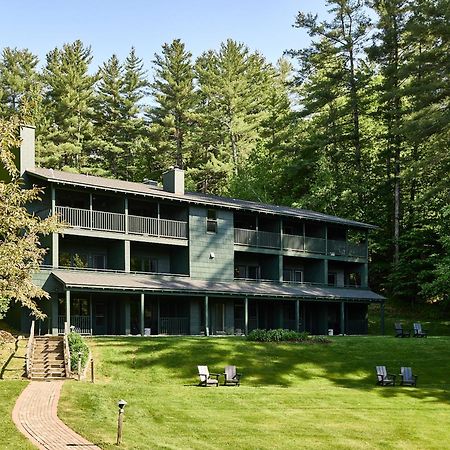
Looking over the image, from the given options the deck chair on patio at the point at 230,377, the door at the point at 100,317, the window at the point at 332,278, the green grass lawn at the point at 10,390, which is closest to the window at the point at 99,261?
the door at the point at 100,317

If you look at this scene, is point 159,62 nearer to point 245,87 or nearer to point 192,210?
point 245,87

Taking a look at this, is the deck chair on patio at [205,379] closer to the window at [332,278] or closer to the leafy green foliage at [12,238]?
the leafy green foliage at [12,238]

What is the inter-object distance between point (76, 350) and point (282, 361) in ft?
27.0

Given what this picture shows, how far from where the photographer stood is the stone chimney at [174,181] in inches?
1517

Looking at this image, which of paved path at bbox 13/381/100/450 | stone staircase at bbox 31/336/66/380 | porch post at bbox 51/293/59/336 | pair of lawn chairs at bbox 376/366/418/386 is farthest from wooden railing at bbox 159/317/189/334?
paved path at bbox 13/381/100/450

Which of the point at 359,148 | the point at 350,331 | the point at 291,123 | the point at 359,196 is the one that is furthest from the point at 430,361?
the point at 291,123

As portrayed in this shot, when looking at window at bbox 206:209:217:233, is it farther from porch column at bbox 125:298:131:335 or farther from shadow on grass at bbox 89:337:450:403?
shadow on grass at bbox 89:337:450:403

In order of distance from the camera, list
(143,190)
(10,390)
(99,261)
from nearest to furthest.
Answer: (10,390)
(143,190)
(99,261)

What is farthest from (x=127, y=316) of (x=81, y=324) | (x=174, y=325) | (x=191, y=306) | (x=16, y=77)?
(x=16, y=77)

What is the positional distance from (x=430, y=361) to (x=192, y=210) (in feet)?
51.0

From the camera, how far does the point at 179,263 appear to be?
125ft

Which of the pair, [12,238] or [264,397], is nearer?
[12,238]

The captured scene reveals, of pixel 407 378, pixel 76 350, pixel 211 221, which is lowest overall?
pixel 407 378

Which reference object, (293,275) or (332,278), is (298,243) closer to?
(293,275)
